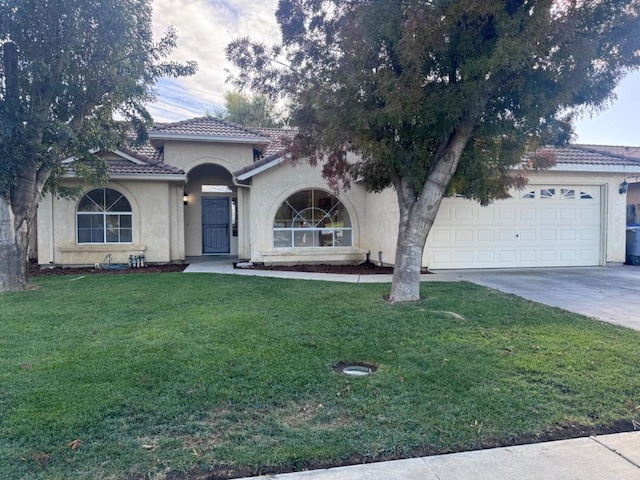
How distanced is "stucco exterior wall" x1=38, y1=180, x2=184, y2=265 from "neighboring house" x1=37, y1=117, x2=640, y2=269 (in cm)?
3

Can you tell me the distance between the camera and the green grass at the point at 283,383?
10.2 feet

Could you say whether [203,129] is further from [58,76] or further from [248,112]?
[248,112]

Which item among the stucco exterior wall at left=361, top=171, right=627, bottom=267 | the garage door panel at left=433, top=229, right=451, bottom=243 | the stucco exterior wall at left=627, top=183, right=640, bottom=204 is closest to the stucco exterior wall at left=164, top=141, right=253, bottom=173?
the stucco exterior wall at left=361, top=171, right=627, bottom=267

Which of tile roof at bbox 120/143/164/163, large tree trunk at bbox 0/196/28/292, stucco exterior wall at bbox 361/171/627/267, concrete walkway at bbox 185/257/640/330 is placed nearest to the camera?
concrete walkway at bbox 185/257/640/330

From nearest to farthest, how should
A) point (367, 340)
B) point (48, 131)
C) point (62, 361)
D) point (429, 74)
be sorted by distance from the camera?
point (62, 361)
point (367, 340)
point (429, 74)
point (48, 131)

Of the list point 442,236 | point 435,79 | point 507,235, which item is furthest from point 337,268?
point 435,79

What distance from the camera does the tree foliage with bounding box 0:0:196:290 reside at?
8883 mm

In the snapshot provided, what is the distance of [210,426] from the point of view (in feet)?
11.2

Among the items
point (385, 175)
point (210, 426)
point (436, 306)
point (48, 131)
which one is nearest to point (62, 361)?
point (210, 426)

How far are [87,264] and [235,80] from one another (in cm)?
898

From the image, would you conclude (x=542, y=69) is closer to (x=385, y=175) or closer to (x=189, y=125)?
(x=385, y=175)

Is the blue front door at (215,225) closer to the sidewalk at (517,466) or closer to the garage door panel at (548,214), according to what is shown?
the garage door panel at (548,214)

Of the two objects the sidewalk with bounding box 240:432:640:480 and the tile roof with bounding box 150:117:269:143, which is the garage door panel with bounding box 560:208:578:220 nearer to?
the tile roof with bounding box 150:117:269:143

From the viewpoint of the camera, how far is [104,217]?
14.1 meters
